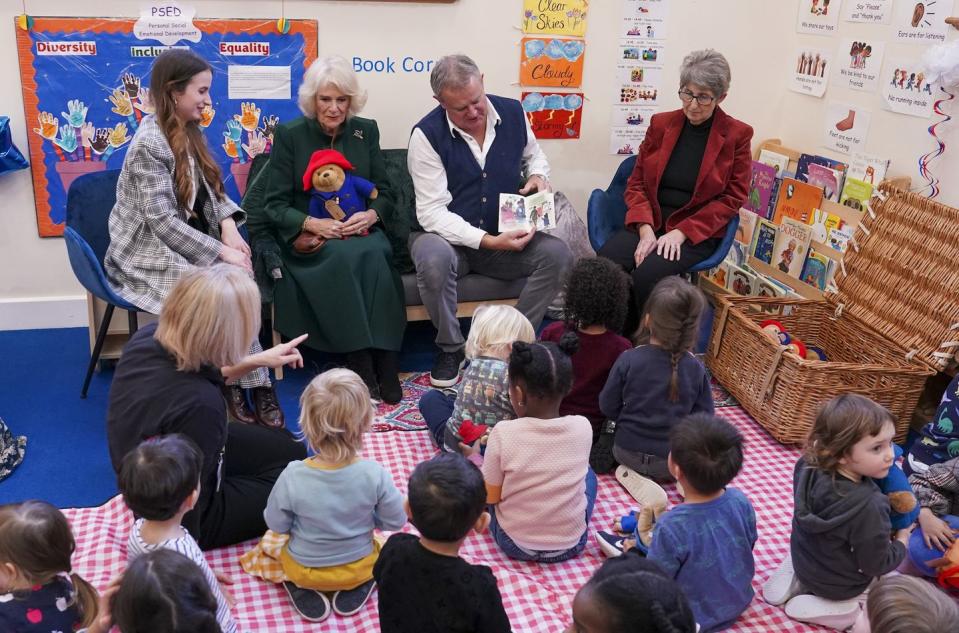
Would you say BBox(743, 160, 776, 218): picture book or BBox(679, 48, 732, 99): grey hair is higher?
BBox(679, 48, 732, 99): grey hair

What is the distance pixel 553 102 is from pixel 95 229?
2430 millimetres

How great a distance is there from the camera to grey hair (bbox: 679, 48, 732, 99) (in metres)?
3.90

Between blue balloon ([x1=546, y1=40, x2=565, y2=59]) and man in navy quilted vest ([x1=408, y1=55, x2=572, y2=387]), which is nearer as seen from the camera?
man in navy quilted vest ([x1=408, y1=55, x2=572, y2=387])

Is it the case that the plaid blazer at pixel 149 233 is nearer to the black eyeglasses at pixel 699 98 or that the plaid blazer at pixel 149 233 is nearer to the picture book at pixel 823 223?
the black eyeglasses at pixel 699 98

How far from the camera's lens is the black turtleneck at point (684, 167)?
13.6 feet

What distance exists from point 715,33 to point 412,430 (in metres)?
2.93

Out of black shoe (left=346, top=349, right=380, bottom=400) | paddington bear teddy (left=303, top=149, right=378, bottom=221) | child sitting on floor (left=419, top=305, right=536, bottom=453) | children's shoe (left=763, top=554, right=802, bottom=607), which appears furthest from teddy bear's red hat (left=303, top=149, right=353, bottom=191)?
children's shoe (left=763, top=554, right=802, bottom=607)

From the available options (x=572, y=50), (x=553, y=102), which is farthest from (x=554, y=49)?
(x=553, y=102)

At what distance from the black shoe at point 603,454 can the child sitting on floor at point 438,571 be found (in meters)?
1.46

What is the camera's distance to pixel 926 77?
3.81 metres

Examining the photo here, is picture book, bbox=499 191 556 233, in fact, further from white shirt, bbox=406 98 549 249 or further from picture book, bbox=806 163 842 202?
picture book, bbox=806 163 842 202

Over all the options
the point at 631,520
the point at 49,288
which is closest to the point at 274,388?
the point at 49,288

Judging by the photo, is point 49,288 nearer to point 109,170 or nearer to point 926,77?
point 109,170

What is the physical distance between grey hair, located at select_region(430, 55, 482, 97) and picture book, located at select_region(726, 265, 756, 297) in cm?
207
